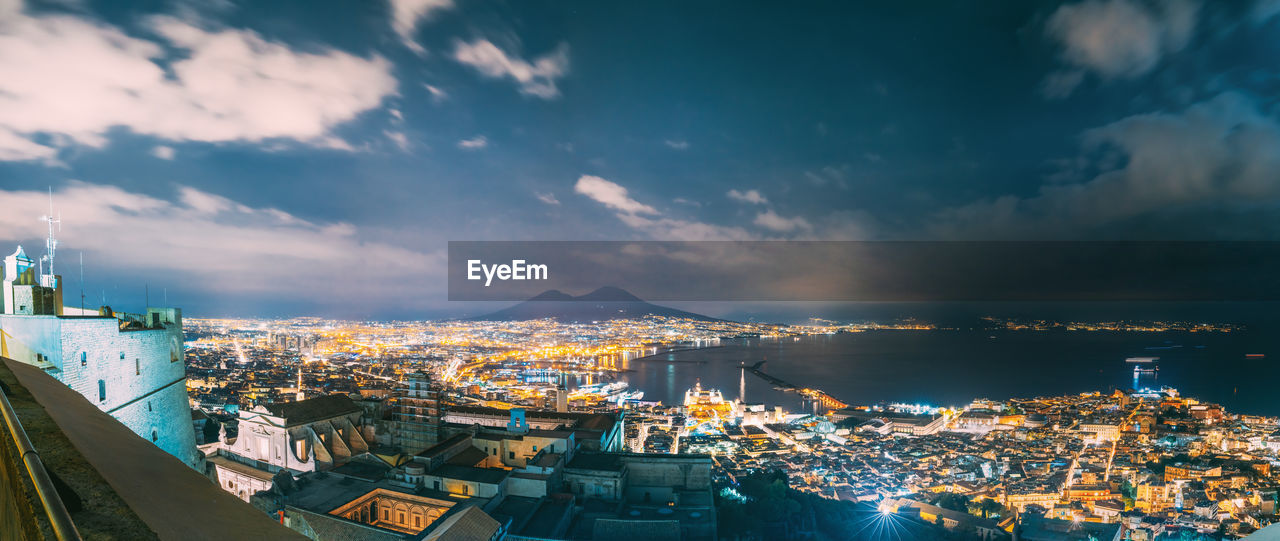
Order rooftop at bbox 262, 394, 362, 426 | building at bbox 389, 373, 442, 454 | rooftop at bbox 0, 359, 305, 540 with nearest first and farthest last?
rooftop at bbox 0, 359, 305, 540
rooftop at bbox 262, 394, 362, 426
building at bbox 389, 373, 442, 454

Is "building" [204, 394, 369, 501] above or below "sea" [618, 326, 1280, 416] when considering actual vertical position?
above

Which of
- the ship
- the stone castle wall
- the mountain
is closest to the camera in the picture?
the stone castle wall

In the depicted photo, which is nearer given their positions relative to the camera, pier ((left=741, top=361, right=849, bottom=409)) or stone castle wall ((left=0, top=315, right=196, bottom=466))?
Answer: stone castle wall ((left=0, top=315, right=196, bottom=466))

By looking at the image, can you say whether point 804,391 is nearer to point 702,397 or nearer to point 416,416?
point 702,397

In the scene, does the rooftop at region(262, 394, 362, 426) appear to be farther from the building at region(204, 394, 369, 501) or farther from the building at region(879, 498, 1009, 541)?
the building at region(879, 498, 1009, 541)

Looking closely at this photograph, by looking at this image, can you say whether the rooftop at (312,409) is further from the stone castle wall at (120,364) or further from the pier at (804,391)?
the pier at (804,391)

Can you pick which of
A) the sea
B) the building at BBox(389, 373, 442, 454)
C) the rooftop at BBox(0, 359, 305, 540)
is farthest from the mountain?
the rooftop at BBox(0, 359, 305, 540)

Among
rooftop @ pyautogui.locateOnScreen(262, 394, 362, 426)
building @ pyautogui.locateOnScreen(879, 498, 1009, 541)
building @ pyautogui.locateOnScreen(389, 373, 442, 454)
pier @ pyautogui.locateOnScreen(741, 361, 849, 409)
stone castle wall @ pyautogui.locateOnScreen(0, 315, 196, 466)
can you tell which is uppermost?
stone castle wall @ pyautogui.locateOnScreen(0, 315, 196, 466)

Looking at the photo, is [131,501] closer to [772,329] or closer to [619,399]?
[619,399]
